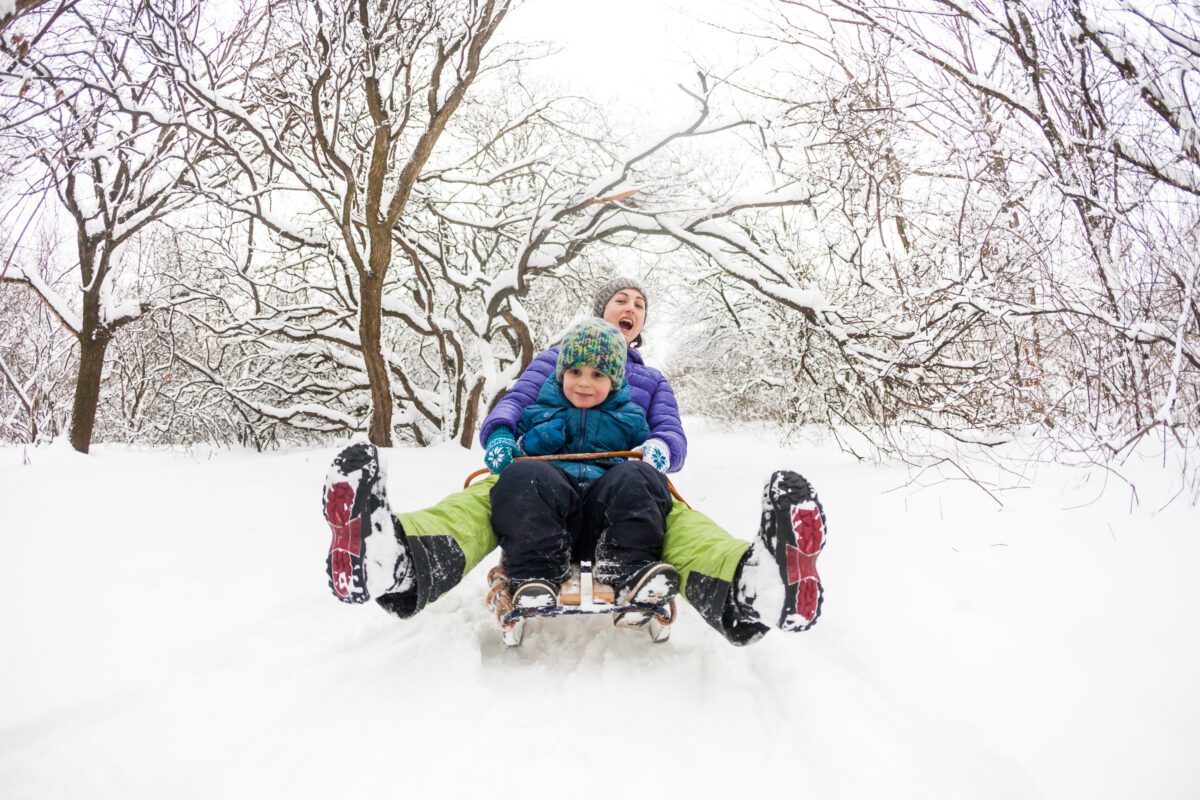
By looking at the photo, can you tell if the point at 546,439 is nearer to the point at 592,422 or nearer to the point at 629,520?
the point at 592,422

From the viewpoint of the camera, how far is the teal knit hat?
2.28 meters

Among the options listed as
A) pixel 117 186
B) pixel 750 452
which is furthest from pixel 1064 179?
pixel 117 186

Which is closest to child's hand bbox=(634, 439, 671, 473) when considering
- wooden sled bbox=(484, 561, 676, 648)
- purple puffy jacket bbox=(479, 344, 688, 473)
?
purple puffy jacket bbox=(479, 344, 688, 473)

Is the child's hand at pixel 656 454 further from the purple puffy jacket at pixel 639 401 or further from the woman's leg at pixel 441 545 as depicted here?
the woman's leg at pixel 441 545

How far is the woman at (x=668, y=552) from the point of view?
135 centimetres

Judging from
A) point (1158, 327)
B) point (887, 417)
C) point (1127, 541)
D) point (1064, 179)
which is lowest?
point (1127, 541)

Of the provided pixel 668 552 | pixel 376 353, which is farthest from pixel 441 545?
pixel 376 353

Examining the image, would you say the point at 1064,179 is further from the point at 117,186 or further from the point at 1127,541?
the point at 117,186

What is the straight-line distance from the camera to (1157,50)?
1.92 m

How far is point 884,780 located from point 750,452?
6267mm

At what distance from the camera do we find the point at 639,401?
2.71 metres

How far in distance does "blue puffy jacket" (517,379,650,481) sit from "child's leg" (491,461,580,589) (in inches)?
13.3

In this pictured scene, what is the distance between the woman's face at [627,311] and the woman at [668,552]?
5.29ft

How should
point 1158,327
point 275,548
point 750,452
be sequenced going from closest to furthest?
point 1158,327 < point 275,548 < point 750,452
